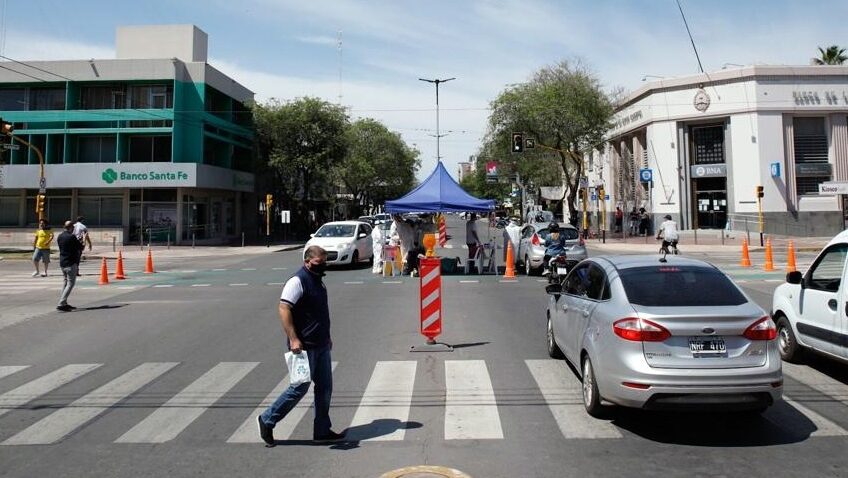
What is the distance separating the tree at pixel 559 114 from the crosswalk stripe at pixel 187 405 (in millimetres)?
33560

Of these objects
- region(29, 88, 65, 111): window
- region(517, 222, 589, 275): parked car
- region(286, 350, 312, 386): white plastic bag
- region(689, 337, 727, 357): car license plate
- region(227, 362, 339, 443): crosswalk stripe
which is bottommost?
region(227, 362, 339, 443): crosswalk stripe

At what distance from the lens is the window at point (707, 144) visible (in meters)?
38.7

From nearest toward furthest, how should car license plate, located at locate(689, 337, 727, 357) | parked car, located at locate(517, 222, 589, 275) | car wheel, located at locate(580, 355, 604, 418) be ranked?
car license plate, located at locate(689, 337, 727, 357) < car wheel, located at locate(580, 355, 604, 418) < parked car, located at locate(517, 222, 589, 275)

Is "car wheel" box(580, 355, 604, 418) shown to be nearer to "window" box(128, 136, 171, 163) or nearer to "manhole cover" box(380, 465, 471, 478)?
"manhole cover" box(380, 465, 471, 478)

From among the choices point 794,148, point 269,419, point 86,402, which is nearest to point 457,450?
point 269,419

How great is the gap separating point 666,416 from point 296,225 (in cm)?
5063

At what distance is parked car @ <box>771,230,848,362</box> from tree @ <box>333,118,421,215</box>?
56111 mm

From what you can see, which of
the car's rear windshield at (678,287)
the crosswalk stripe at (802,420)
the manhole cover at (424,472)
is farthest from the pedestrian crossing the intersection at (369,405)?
the car's rear windshield at (678,287)

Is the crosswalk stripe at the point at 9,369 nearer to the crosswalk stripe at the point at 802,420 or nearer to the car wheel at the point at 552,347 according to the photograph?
the car wheel at the point at 552,347

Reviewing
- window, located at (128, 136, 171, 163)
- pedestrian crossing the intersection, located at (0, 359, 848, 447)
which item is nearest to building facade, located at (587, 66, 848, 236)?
window, located at (128, 136, 171, 163)

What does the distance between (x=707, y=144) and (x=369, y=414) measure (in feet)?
126

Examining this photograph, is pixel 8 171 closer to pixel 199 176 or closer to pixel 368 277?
pixel 199 176

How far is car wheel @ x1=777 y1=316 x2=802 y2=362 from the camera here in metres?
7.90

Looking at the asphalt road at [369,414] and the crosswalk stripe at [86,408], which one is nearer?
the asphalt road at [369,414]
